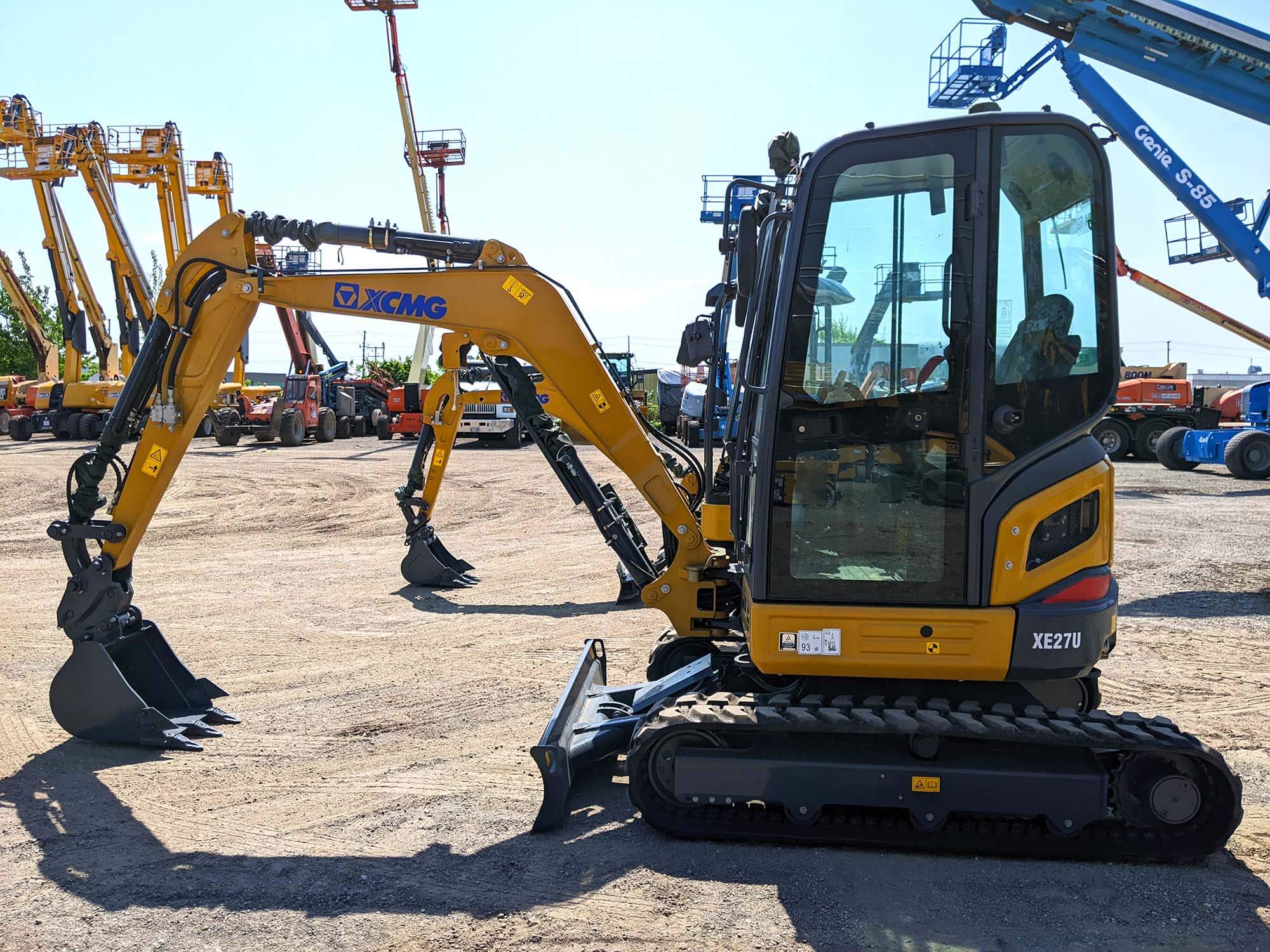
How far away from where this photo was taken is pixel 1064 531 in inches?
169

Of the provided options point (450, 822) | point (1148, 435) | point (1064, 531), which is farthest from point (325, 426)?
point (1064, 531)

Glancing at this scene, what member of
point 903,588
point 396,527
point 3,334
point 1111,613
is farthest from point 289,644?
point 3,334

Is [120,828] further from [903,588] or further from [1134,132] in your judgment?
[1134,132]

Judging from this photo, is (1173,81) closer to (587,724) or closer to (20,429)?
(587,724)

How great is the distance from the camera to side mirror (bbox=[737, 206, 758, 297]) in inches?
167

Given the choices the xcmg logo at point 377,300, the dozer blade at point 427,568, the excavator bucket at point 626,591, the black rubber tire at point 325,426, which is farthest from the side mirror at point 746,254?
the black rubber tire at point 325,426

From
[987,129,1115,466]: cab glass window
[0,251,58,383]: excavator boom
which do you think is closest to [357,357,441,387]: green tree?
[0,251,58,383]: excavator boom

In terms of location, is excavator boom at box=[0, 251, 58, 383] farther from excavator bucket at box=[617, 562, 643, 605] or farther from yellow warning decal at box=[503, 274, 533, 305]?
yellow warning decal at box=[503, 274, 533, 305]

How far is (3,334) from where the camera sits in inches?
1971

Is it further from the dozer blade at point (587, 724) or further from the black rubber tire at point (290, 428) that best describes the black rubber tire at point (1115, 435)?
the dozer blade at point (587, 724)

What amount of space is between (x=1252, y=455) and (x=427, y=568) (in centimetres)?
1746

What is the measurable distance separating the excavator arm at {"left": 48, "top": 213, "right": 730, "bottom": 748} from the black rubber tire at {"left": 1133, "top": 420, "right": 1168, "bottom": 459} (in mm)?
23698

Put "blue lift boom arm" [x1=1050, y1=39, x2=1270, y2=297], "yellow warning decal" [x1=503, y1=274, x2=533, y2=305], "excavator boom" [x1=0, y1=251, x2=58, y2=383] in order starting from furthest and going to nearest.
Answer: "excavator boom" [x1=0, y1=251, x2=58, y2=383]
"blue lift boom arm" [x1=1050, y1=39, x2=1270, y2=297]
"yellow warning decal" [x1=503, y1=274, x2=533, y2=305]

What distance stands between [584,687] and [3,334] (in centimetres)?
5412
